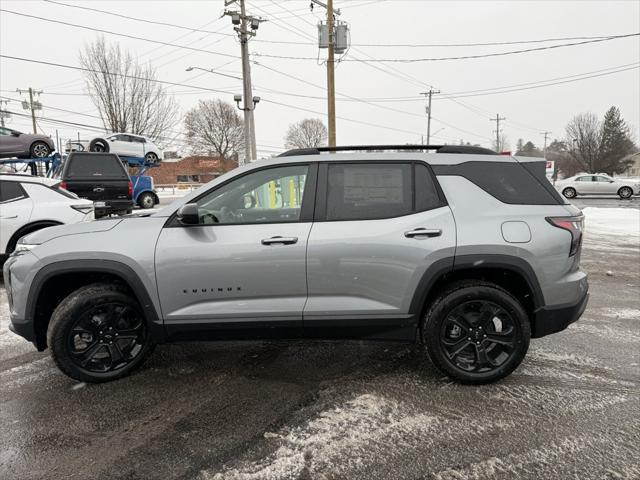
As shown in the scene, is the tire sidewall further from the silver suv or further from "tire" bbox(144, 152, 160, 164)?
the silver suv

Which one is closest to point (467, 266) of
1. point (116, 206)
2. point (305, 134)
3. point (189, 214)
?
point (189, 214)

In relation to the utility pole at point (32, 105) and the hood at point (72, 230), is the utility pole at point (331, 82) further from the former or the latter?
the utility pole at point (32, 105)

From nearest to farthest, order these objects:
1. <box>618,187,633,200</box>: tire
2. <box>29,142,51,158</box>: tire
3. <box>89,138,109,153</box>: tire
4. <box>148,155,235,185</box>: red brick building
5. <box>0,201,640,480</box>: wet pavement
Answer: <box>0,201,640,480</box>: wet pavement < <box>29,142,51,158</box>: tire < <box>89,138,109,153</box>: tire < <box>618,187,633,200</box>: tire < <box>148,155,235,185</box>: red brick building

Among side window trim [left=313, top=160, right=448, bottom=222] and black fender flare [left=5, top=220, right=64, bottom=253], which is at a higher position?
side window trim [left=313, top=160, right=448, bottom=222]

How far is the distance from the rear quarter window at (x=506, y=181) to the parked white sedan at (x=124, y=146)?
16.9 metres

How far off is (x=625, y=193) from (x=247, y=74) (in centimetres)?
2459

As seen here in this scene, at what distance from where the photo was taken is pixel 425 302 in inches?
127

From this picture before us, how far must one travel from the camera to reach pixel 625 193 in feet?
87.0

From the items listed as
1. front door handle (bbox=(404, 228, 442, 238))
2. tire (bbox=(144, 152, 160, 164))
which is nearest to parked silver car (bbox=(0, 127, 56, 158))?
tire (bbox=(144, 152, 160, 164))

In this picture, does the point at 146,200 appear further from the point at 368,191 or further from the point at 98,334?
the point at 368,191

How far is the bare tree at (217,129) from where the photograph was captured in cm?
5219

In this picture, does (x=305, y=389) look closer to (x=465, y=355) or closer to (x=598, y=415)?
(x=465, y=355)

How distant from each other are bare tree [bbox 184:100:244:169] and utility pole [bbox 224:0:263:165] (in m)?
34.3

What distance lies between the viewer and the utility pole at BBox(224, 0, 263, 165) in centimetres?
1759
